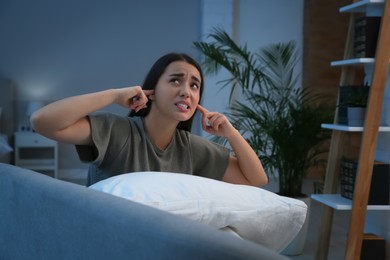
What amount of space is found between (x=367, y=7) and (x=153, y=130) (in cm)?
186

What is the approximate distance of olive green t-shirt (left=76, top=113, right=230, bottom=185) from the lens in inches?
52.9

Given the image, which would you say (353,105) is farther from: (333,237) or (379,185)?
(333,237)

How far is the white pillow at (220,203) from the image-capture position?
2.67 ft

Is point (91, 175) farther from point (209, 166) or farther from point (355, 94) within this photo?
point (355, 94)

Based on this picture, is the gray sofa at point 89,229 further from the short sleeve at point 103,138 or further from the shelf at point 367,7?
the shelf at point 367,7

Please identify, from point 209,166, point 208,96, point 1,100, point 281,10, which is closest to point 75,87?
point 1,100

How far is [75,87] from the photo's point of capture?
6.83m

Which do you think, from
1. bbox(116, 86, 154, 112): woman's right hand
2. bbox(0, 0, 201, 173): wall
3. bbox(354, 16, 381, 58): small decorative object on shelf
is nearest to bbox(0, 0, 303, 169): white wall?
bbox(0, 0, 201, 173): wall

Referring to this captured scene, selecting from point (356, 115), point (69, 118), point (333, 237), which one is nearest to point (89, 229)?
point (69, 118)

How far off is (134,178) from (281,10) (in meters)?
6.01

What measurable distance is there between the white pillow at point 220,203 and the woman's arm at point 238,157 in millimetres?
582

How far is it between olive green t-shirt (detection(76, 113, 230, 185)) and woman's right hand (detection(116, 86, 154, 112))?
43 millimetres

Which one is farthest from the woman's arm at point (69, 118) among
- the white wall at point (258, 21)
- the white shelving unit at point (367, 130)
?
the white wall at point (258, 21)

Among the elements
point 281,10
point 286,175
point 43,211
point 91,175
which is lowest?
point 286,175
